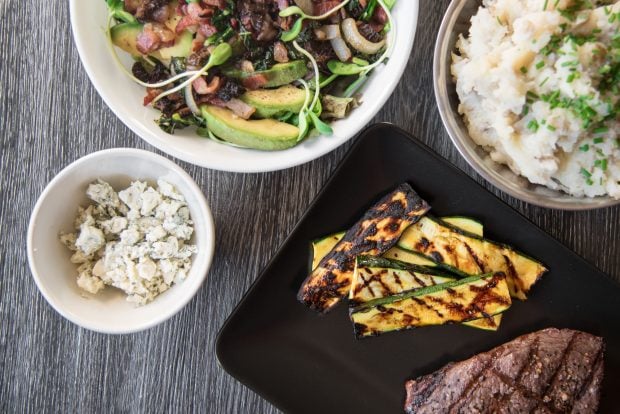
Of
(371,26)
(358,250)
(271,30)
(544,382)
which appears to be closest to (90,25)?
(271,30)

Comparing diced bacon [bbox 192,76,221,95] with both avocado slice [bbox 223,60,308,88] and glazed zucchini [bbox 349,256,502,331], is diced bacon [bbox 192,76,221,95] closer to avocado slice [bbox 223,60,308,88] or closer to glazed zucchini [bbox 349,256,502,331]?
avocado slice [bbox 223,60,308,88]

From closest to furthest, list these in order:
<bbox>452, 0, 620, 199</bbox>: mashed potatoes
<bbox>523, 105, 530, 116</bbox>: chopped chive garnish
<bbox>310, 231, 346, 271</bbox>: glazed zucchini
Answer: <bbox>452, 0, 620, 199</bbox>: mashed potatoes
<bbox>523, 105, 530, 116</bbox>: chopped chive garnish
<bbox>310, 231, 346, 271</bbox>: glazed zucchini

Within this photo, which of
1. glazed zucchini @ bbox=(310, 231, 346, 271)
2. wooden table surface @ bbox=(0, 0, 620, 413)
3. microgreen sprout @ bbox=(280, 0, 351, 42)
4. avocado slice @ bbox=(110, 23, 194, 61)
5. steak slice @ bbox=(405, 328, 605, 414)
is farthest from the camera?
wooden table surface @ bbox=(0, 0, 620, 413)

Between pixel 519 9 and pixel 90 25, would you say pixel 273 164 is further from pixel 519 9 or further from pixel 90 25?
pixel 519 9

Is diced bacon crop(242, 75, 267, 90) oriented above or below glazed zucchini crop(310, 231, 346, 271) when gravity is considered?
above

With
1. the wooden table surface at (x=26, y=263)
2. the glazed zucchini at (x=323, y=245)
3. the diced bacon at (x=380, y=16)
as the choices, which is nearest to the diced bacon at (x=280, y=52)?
the diced bacon at (x=380, y=16)

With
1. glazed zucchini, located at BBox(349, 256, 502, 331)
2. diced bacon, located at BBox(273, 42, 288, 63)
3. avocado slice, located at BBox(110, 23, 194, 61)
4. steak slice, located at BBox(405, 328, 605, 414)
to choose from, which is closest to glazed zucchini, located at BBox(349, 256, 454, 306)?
glazed zucchini, located at BBox(349, 256, 502, 331)

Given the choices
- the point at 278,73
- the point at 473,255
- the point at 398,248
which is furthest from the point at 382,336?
the point at 278,73

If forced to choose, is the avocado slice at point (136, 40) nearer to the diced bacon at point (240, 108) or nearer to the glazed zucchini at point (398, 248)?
the diced bacon at point (240, 108)
